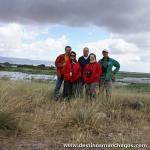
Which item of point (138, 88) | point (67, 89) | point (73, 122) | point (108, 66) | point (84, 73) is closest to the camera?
point (73, 122)

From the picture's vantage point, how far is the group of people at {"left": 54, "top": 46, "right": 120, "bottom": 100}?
10969 millimetres

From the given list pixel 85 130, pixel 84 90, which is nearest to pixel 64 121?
pixel 85 130

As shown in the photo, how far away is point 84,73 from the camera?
36.4 ft

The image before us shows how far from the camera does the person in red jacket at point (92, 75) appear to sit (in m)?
10.9

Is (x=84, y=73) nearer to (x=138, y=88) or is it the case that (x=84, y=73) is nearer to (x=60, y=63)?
(x=60, y=63)

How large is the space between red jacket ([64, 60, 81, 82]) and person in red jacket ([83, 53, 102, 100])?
0.21 m

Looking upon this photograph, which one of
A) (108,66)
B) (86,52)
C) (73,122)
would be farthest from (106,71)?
(73,122)

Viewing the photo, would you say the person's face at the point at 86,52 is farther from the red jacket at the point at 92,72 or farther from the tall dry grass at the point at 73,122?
the tall dry grass at the point at 73,122

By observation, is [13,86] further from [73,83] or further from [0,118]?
[0,118]

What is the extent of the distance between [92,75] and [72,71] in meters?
0.62

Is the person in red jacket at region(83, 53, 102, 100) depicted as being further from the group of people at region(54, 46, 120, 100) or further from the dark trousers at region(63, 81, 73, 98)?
the dark trousers at region(63, 81, 73, 98)

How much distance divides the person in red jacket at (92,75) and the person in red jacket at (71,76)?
10.2 inches

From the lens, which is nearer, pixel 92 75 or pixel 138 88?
pixel 92 75

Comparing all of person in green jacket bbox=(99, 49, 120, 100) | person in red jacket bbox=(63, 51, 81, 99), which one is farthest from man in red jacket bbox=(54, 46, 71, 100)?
person in green jacket bbox=(99, 49, 120, 100)
